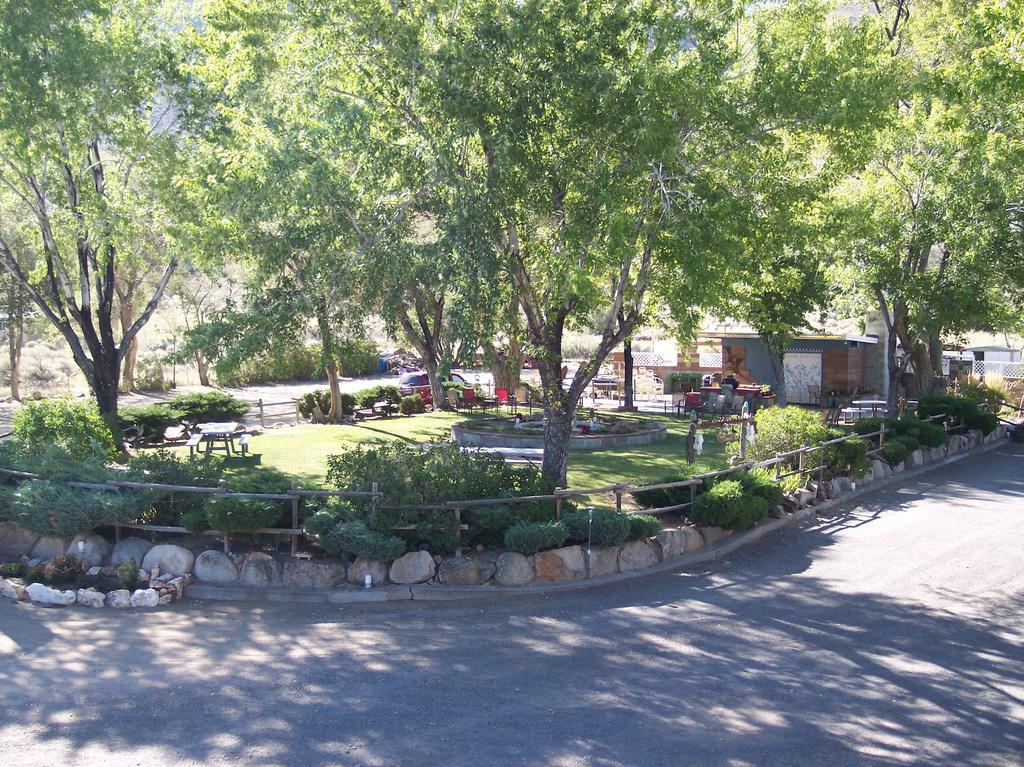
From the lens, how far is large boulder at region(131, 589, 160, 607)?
909cm

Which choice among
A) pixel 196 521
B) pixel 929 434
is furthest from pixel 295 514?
pixel 929 434

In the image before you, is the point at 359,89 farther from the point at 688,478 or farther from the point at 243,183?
the point at 688,478

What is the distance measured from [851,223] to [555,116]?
26.9 feet

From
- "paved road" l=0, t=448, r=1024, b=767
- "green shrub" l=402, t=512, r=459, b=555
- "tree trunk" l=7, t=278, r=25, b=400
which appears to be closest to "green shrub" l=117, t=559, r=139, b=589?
"paved road" l=0, t=448, r=1024, b=767

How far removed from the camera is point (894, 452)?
16.2 meters

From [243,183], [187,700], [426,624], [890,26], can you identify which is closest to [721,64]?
[243,183]

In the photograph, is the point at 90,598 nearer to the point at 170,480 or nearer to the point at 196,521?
the point at 196,521

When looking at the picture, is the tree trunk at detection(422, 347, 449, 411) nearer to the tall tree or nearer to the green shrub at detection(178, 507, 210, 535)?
the tall tree

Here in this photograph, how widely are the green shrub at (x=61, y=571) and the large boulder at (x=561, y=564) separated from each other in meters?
5.19

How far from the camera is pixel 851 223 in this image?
55.0ft

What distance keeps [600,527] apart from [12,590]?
6.53 m

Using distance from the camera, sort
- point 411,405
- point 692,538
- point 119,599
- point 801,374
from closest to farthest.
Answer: point 119,599 < point 692,538 < point 411,405 < point 801,374

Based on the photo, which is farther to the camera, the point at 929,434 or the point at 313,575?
the point at 929,434

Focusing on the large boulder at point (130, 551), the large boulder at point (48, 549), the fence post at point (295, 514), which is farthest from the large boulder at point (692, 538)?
the large boulder at point (48, 549)
